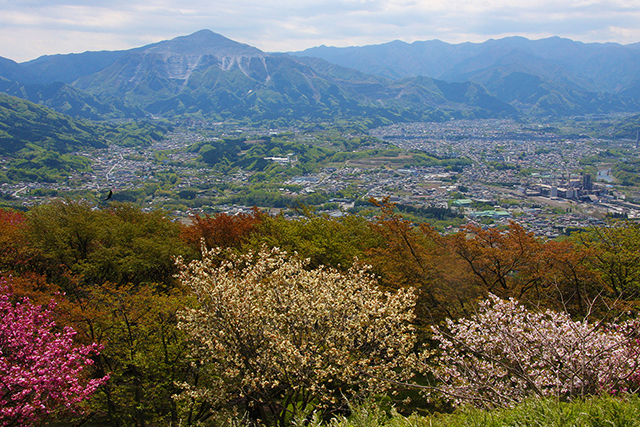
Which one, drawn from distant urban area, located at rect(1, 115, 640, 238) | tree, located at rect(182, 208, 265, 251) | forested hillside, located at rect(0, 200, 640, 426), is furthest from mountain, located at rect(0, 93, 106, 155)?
forested hillside, located at rect(0, 200, 640, 426)

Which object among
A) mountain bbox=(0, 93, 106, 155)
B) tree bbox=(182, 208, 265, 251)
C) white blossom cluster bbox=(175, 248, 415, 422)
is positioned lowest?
tree bbox=(182, 208, 265, 251)

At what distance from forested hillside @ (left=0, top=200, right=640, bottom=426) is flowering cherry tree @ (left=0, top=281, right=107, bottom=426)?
0.09 m

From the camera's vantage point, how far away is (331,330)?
9.39 metres

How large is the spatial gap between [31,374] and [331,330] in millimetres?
6229

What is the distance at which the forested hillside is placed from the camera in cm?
834

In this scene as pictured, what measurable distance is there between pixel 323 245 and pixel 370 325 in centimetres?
927

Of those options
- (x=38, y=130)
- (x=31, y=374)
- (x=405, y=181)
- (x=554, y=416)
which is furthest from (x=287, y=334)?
(x=38, y=130)

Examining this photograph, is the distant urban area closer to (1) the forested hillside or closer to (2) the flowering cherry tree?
(1) the forested hillside

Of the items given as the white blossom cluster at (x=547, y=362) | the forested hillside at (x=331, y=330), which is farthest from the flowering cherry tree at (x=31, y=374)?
the white blossom cluster at (x=547, y=362)

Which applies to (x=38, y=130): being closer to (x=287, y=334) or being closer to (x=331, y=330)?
(x=287, y=334)

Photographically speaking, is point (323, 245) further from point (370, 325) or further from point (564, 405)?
point (564, 405)

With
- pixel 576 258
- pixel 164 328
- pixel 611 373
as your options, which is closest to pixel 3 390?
pixel 164 328

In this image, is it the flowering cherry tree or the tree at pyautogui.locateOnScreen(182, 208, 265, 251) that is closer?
the flowering cherry tree

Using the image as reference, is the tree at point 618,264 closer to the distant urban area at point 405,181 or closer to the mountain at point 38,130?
the distant urban area at point 405,181
